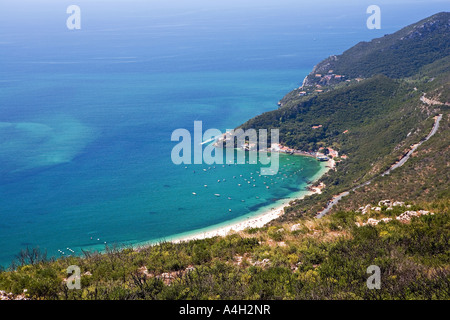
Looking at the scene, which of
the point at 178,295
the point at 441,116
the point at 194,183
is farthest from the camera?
the point at 194,183

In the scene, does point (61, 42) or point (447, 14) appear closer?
point (447, 14)

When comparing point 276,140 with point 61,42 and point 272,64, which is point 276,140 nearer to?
point 272,64

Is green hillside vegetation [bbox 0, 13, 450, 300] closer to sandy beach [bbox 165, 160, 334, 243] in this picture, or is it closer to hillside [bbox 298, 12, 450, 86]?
sandy beach [bbox 165, 160, 334, 243]

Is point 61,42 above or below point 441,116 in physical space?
above

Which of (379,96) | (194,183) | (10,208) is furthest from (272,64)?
(10,208)

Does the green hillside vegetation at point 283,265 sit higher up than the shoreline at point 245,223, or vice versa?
the green hillside vegetation at point 283,265

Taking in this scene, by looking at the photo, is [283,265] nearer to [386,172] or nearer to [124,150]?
[386,172]

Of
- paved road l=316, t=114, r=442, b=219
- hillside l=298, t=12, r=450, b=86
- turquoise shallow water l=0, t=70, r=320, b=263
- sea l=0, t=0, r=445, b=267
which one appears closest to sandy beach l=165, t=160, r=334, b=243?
sea l=0, t=0, r=445, b=267

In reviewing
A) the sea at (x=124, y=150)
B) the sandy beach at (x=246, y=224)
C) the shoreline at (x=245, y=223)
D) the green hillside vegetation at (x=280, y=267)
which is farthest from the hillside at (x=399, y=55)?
the green hillside vegetation at (x=280, y=267)

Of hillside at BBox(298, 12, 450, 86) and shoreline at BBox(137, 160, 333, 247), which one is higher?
hillside at BBox(298, 12, 450, 86)

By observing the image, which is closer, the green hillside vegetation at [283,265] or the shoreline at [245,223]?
the green hillside vegetation at [283,265]

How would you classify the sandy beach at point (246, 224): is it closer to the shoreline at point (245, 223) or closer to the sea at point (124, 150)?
the shoreline at point (245, 223)
